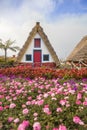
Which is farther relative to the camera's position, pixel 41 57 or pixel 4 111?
pixel 41 57

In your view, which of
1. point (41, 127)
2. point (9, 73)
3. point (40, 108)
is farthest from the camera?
point (9, 73)

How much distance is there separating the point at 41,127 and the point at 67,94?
6.52 ft

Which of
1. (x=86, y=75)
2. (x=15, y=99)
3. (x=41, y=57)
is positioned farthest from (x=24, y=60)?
(x=15, y=99)

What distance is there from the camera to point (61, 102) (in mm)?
6965

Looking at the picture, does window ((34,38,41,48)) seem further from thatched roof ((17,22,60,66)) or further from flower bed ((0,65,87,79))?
flower bed ((0,65,87,79))

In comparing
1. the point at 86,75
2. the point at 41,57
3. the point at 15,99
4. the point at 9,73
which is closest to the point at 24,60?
the point at 41,57

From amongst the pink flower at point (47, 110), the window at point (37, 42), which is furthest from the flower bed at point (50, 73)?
the window at point (37, 42)

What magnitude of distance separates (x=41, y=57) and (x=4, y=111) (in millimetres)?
39004

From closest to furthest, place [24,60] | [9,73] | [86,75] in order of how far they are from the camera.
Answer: [86,75], [9,73], [24,60]

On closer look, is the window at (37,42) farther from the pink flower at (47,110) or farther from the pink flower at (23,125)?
the pink flower at (23,125)

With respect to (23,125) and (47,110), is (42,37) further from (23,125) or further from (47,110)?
(23,125)

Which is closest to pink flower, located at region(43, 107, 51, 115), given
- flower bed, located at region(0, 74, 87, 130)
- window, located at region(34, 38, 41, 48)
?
flower bed, located at region(0, 74, 87, 130)

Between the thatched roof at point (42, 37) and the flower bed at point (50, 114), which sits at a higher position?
the thatched roof at point (42, 37)

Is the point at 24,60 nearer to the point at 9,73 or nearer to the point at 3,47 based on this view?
the point at 3,47
